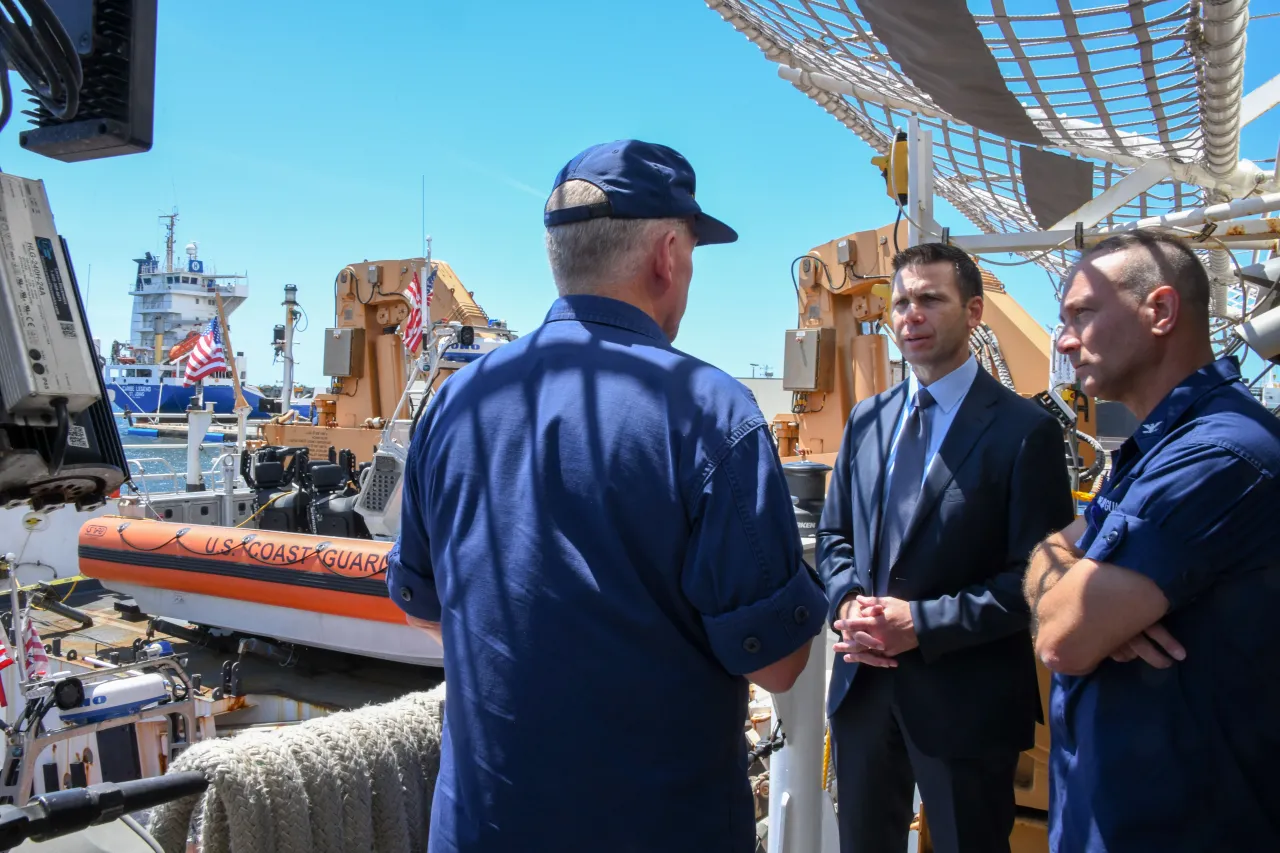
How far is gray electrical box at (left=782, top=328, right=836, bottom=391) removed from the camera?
920 cm

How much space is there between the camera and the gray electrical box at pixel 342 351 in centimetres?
1217

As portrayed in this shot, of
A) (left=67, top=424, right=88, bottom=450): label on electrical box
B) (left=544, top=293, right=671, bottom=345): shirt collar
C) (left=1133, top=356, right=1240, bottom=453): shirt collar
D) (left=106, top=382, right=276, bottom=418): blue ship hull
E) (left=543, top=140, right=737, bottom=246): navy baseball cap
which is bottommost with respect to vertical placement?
(left=106, top=382, right=276, bottom=418): blue ship hull

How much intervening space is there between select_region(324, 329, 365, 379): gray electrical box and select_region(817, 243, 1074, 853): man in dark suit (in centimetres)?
1113

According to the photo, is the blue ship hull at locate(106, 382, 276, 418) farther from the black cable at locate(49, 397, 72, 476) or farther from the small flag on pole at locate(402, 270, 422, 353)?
the black cable at locate(49, 397, 72, 476)

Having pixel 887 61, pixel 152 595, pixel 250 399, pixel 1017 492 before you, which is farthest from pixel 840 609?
pixel 250 399

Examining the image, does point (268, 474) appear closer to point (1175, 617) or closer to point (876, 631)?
point (876, 631)

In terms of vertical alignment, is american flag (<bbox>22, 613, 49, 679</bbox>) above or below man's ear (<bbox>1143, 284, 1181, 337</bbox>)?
below

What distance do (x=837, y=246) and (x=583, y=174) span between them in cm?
810

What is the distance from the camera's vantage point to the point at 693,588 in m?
1.11

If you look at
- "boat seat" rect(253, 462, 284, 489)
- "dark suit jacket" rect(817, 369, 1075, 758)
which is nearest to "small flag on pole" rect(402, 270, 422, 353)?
"boat seat" rect(253, 462, 284, 489)

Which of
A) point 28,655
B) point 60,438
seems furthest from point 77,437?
point 28,655

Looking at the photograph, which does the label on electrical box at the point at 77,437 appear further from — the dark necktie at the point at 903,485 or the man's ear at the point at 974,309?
the man's ear at the point at 974,309

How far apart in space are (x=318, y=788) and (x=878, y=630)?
4.06ft

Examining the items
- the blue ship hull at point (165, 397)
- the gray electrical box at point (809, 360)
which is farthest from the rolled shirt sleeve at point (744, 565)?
the blue ship hull at point (165, 397)
